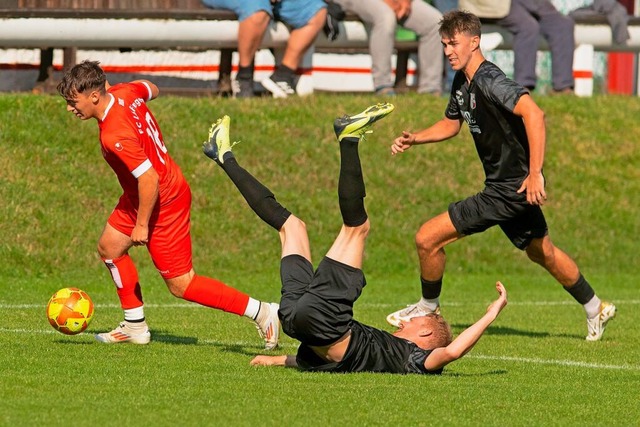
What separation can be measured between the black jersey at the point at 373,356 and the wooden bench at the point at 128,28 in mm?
8978

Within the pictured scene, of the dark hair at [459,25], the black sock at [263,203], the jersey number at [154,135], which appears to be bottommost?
the black sock at [263,203]

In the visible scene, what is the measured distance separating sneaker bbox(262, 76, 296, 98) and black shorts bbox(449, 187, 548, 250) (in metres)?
7.03

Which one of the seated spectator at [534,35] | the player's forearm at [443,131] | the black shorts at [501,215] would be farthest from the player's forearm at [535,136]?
the seated spectator at [534,35]

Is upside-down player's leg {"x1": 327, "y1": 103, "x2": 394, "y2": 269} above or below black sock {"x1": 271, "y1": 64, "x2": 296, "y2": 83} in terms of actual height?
above

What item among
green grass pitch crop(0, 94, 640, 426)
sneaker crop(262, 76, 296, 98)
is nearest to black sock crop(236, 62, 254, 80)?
sneaker crop(262, 76, 296, 98)

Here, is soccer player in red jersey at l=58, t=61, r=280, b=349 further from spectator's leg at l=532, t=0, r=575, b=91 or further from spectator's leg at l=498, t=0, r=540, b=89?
spectator's leg at l=532, t=0, r=575, b=91

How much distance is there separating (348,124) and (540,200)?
162cm

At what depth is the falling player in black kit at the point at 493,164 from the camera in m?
9.95

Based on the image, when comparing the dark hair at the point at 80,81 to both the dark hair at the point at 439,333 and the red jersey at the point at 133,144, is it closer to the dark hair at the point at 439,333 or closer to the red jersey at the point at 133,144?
the red jersey at the point at 133,144

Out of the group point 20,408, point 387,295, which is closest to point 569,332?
point 387,295

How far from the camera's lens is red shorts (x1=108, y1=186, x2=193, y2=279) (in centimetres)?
982

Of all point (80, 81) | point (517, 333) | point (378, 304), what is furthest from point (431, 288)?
point (80, 81)

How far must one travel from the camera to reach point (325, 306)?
27.9ft

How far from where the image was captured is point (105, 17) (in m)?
17.1
